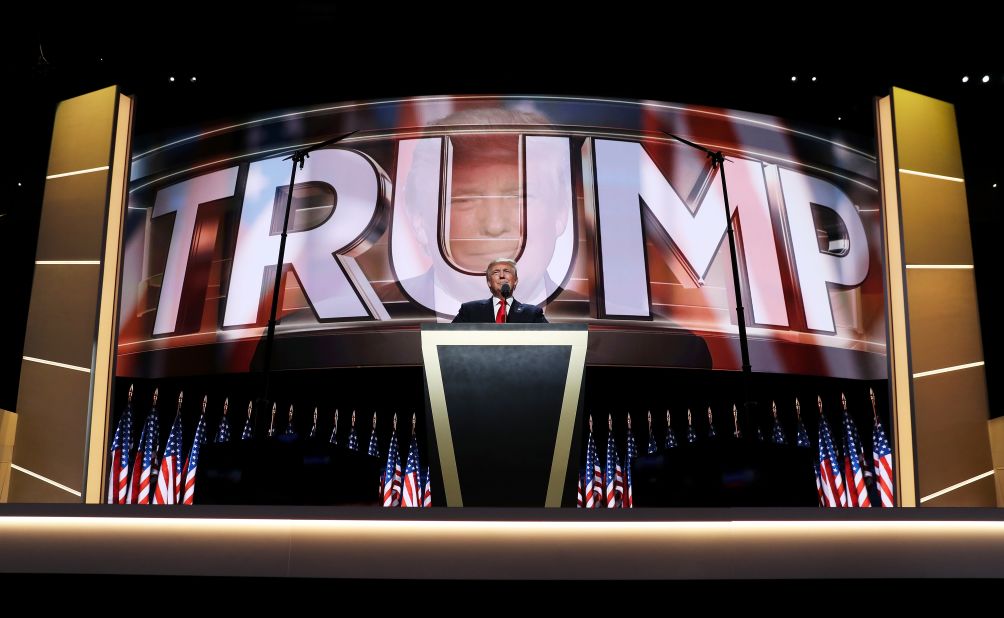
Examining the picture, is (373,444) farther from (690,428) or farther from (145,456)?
(690,428)

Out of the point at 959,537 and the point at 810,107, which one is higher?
the point at 810,107

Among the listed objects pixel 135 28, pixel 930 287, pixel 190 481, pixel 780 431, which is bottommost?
pixel 190 481

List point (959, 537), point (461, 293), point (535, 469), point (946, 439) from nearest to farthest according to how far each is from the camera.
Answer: point (959, 537) < point (535, 469) < point (946, 439) < point (461, 293)

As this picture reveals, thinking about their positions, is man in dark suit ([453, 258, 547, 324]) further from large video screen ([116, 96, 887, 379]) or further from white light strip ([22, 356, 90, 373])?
white light strip ([22, 356, 90, 373])

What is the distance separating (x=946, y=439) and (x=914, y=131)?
211 cm

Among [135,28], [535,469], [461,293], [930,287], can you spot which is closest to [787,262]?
[930,287]

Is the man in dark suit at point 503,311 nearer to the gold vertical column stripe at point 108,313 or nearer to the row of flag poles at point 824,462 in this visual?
the gold vertical column stripe at point 108,313

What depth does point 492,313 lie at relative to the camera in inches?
148

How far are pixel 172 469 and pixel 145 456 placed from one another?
0.29m

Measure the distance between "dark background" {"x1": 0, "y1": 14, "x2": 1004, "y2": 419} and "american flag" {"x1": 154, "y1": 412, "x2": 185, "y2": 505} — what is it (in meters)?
1.91

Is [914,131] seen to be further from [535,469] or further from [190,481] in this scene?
[190,481]

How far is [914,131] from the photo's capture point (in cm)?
559

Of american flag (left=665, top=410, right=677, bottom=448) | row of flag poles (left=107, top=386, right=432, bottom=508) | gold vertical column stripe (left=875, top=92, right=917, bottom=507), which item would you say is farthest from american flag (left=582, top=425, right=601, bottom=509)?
gold vertical column stripe (left=875, top=92, right=917, bottom=507)

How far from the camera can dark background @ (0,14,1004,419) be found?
5422mm
